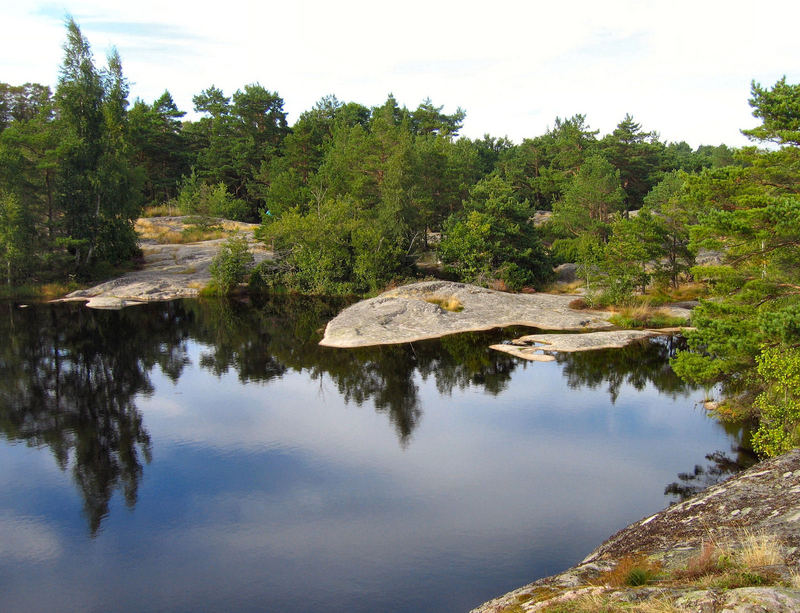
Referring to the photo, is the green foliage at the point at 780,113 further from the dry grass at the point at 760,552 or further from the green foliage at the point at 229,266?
the green foliage at the point at 229,266

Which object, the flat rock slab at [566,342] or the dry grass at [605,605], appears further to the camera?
the flat rock slab at [566,342]

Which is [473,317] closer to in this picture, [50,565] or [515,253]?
[515,253]

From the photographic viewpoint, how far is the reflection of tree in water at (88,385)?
54.4 ft

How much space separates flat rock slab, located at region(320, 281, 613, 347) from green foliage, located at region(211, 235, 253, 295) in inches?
528

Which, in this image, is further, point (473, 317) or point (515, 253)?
point (515, 253)

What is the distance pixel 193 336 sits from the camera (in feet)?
106

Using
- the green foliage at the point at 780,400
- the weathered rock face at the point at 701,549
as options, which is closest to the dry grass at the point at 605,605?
the weathered rock face at the point at 701,549

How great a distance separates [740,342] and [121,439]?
56.1 feet

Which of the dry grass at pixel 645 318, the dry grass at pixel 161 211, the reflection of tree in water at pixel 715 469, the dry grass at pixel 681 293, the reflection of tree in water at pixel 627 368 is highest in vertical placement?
the dry grass at pixel 161 211

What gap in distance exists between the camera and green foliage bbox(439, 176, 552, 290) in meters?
41.2

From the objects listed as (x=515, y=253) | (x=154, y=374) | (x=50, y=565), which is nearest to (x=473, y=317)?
(x=515, y=253)

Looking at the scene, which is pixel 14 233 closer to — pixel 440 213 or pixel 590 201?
pixel 440 213

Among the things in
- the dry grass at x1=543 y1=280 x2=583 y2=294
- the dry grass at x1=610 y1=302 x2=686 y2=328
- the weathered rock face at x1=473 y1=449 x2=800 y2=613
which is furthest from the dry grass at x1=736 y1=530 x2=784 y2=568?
the dry grass at x1=543 y1=280 x2=583 y2=294

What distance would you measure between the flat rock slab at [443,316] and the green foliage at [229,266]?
13.4m
